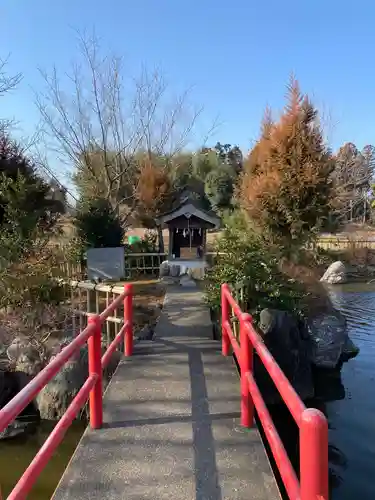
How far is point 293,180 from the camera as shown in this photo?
9750 mm

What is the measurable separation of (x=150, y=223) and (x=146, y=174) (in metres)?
1.93

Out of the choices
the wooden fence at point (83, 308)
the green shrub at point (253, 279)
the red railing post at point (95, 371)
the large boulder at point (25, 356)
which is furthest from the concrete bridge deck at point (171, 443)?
the large boulder at point (25, 356)

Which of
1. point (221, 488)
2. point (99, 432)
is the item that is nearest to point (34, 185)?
point (99, 432)

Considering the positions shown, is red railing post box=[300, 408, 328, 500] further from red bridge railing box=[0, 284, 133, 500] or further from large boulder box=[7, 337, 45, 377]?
large boulder box=[7, 337, 45, 377]

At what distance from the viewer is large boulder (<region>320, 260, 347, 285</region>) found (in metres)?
17.6

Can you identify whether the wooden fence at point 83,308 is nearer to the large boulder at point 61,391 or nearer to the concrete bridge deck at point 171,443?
the large boulder at point 61,391

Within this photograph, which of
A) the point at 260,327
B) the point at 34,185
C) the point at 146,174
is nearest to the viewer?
the point at 260,327

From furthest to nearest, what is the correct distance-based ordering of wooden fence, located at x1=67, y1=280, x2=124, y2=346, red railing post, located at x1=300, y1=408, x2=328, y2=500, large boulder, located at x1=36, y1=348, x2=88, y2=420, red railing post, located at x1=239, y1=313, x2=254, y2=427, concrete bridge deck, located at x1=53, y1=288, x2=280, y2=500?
wooden fence, located at x1=67, y1=280, x2=124, y2=346, large boulder, located at x1=36, y1=348, x2=88, y2=420, red railing post, located at x1=239, y1=313, x2=254, y2=427, concrete bridge deck, located at x1=53, y1=288, x2=280, y2=500, red railing post, located at x1=300, y1=408, x2=328, y2=500

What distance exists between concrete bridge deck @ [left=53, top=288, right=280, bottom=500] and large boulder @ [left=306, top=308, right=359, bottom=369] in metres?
4.30

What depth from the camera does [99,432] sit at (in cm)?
328

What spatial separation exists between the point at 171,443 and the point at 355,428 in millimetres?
4196

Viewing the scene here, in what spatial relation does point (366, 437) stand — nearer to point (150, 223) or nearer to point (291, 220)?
point (291, 220)

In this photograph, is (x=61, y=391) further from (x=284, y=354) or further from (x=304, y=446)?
(x=304, y=446)

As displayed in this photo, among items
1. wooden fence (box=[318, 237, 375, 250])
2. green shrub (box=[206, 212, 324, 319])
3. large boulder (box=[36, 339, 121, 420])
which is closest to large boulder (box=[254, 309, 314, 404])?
green shrub (box=[206, 212, 324, 319])
